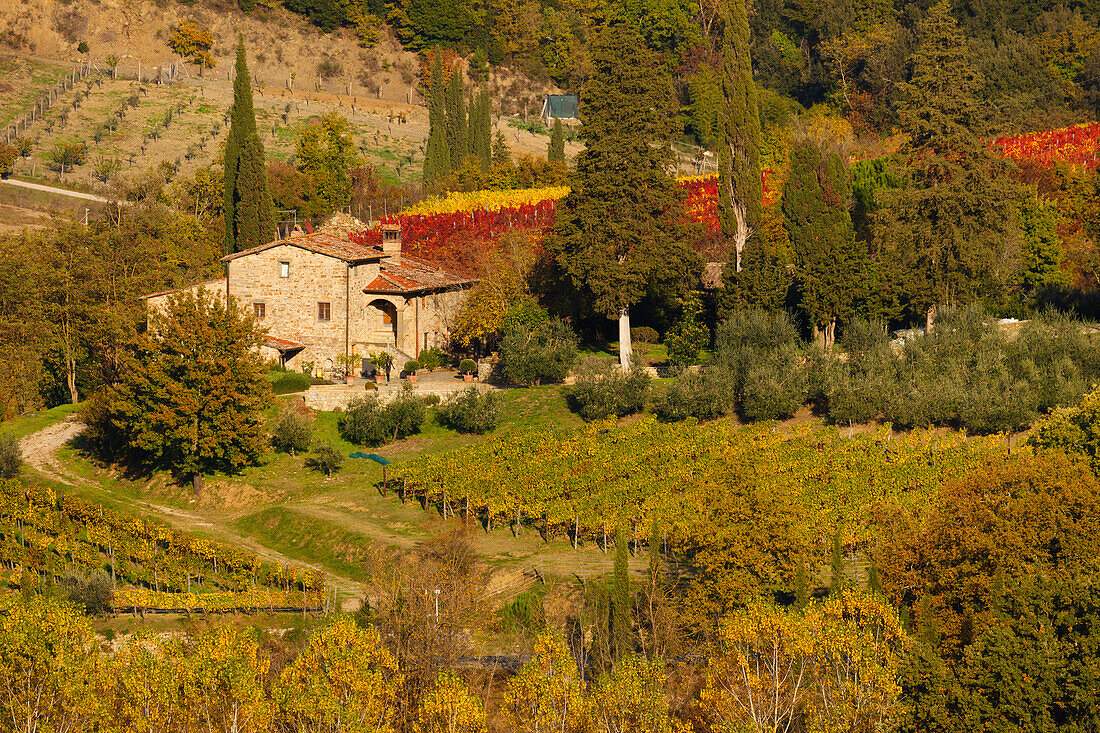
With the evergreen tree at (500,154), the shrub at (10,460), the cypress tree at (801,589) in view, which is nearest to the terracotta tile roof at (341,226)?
the evergreen tree at (500,154)

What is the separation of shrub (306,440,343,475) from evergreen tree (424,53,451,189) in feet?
111

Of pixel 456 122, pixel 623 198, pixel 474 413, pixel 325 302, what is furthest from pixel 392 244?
pixel 456 122

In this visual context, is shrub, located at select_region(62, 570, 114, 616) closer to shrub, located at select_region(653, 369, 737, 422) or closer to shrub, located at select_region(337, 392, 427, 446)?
shrub, located at select_region(337, 392, 427, 446)

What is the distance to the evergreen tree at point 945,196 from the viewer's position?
1582 inches

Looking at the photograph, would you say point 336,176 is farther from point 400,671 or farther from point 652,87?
point 400,671

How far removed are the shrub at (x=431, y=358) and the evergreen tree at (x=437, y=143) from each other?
24.9 metres

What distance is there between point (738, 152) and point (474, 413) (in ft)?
54.0

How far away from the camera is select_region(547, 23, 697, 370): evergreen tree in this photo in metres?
41.4

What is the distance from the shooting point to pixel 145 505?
3509 cm

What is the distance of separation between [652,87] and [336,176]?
34928 millimetres

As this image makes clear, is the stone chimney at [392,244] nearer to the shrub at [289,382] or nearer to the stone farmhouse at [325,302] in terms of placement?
the stone farmhouse at [325,302]

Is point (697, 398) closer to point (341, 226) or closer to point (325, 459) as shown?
point (325, 459)

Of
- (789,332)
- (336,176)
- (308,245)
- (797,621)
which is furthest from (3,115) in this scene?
(797,621)

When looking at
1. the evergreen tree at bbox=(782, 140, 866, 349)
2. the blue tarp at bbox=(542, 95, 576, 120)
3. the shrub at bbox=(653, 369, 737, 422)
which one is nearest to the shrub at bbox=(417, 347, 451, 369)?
the shrub at bbox=(653, 369, 737, 422)
